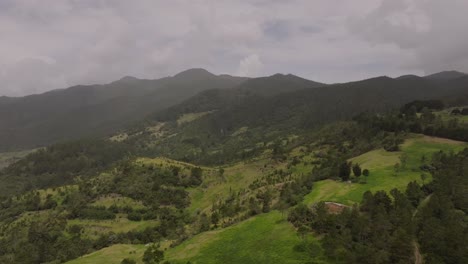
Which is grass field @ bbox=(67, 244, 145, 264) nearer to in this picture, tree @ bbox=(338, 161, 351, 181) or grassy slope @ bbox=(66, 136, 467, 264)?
grassy slope @ bbox=(66, 136, 467, 264)

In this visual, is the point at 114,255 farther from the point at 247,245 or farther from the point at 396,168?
the point at 396,168

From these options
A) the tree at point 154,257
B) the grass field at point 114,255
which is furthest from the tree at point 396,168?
the grass field at point 114,255

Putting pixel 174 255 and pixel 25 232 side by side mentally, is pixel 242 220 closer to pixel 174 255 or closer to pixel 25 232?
pixel 174 255

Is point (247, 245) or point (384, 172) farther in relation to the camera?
point (384, 172)

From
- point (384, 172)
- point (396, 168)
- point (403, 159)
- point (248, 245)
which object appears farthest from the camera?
point (403, 159)

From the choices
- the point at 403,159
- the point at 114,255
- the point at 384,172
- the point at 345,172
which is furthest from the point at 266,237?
the point at 403,159

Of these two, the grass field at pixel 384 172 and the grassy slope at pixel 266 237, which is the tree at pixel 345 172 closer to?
the grass field at pixel 384 172

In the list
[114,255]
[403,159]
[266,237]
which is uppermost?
[403,159]

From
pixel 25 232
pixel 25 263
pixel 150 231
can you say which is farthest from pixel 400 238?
pixel 25 232
